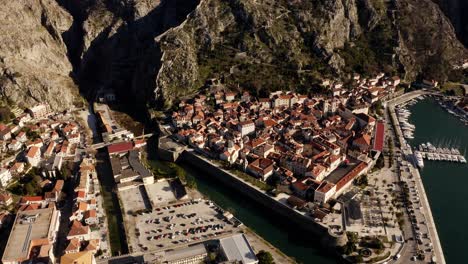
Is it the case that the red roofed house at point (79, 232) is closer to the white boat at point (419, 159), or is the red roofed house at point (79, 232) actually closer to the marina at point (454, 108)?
the white boat at point (419, 159)

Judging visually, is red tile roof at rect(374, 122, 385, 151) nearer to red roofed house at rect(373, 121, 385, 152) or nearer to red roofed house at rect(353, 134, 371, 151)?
red roofed house at rect(373, 121, 385, 152)

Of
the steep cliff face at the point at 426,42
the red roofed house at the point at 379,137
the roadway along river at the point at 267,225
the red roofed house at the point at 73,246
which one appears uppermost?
the steep cliff face at the point at 426,42

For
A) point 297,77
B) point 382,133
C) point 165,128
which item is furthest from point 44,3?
point 382,133

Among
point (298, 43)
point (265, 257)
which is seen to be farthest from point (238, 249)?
point (298, 43)

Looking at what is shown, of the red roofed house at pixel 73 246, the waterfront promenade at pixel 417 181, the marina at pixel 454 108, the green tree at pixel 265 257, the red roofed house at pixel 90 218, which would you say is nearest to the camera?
the green tree at pixel 265 257

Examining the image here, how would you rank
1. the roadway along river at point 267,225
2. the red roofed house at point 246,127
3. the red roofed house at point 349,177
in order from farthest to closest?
the red roofed house at point 246,127 → the red roofed house at point 349,177 → the roadway along river at point 267,225

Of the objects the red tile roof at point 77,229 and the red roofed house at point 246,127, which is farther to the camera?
the red roofed house at point 246,127

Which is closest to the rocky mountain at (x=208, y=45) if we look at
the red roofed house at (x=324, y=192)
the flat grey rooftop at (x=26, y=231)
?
the red roofed house at (x=324, y=192)

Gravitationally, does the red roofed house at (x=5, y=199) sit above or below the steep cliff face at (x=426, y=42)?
below
